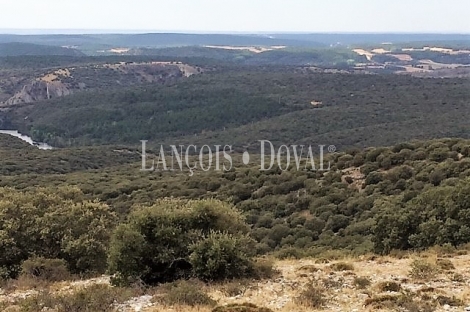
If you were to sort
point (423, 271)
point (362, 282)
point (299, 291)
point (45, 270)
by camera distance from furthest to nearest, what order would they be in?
point (45, 270) < point (423, 271) < point (362, 282) < point (299, 291)

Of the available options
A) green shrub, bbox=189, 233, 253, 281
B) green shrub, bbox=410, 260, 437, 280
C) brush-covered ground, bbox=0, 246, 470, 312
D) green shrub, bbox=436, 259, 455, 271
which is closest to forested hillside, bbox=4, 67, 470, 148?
green shrub, bbox=436, 259, 455, 271

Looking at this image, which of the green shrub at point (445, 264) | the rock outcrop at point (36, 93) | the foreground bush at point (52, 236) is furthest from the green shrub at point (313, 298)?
the rock outcrop at point (36, 93)

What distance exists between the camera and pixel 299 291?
1098 cm

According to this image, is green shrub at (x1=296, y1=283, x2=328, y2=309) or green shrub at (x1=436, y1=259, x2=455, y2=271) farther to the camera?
green shrub at (x1=436, y1=259, x2=455, y2=271)

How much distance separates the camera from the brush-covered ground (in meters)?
9.77

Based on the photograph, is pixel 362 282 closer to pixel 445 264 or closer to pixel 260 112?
pixel 445 264

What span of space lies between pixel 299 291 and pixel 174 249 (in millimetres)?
3276

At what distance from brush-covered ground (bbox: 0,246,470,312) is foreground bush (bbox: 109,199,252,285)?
50cm

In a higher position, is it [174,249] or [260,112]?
[174,249]

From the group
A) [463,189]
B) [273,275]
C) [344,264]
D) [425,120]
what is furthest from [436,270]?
[425,120]

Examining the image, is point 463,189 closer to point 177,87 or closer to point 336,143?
point 336,143

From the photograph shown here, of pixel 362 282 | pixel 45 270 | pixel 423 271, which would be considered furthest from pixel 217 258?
pixel 45 270

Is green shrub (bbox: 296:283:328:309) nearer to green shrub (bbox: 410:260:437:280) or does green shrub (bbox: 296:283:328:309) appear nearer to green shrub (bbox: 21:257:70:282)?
green shrub (bbox: 410:260:437:280)

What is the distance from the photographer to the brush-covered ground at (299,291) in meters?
9.77
